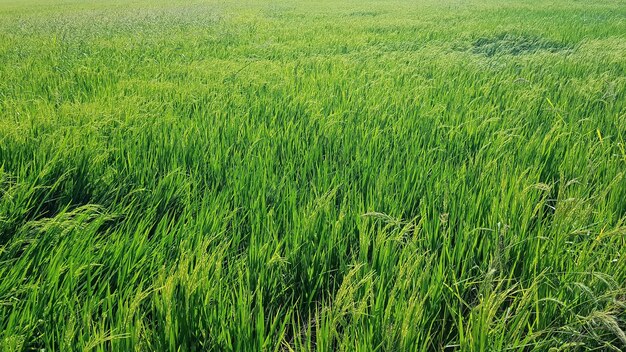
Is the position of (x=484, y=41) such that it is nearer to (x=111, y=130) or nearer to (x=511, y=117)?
(x=511, y=117)

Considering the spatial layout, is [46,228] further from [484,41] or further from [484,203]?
[484,41]

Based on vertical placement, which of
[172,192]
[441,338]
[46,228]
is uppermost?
[46,228]

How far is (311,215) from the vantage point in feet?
5.18

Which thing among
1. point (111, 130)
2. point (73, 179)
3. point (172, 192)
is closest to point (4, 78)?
point (111, 130)

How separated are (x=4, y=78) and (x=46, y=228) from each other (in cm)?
413

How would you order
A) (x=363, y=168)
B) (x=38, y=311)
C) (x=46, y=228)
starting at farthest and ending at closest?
(x=363, y=168) < (x=46, y=228) < (x=38, y=311)

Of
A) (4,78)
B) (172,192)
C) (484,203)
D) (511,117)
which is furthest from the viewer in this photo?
(4,78)

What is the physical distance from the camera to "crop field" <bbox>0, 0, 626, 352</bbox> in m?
1.12

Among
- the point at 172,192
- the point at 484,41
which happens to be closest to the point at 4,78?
the point at 172,192

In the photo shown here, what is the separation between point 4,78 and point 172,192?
377 cm

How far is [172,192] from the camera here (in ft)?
6.48

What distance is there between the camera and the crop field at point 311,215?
112 centimetres

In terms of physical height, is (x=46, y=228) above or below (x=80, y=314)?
above

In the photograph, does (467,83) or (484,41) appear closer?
(467,83)
